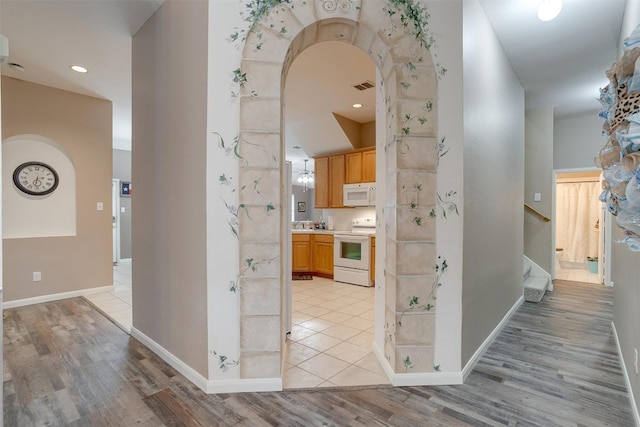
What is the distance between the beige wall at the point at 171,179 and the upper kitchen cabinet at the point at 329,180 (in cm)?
353

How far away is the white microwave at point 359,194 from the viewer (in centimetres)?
527

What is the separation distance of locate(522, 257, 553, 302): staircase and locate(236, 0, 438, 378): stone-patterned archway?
290 cm

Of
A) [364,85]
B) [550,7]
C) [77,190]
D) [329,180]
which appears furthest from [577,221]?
[77,190]

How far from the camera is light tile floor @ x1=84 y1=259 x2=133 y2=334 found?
338 centimetres

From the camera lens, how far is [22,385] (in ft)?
7.05

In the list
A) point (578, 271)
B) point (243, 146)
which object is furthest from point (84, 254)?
point (578, 271)

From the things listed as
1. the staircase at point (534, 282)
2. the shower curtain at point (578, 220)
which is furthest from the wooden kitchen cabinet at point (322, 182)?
the shower curtain at point (578, 220)

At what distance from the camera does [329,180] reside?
5949mm

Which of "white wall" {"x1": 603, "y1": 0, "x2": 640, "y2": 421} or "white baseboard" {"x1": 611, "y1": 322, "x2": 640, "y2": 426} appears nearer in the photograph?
"white baseboard" {"x1": 611, "y1": 322, "x2": 640, "y2": 426}

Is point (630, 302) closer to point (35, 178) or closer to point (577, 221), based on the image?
point (577, 221)

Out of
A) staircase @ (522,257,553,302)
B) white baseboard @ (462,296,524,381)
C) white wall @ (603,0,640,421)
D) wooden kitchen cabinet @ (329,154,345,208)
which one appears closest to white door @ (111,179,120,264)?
wooden kitchen cabinet @ (329,154,345,208)

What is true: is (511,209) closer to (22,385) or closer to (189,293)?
(189,293)

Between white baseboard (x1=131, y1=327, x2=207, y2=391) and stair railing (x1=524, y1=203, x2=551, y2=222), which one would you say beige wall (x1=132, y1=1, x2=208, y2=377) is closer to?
white baseboard (x1=131, y1=327, x2=207, y2=391)

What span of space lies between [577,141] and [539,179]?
3.66ft
